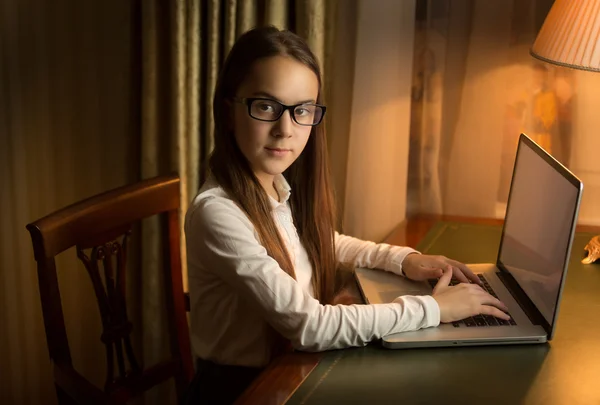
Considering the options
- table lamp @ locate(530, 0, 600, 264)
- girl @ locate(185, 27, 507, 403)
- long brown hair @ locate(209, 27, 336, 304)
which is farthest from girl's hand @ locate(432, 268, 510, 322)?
table lamp @ locate(530, 0, 600, 264)

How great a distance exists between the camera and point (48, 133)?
6.86 feet

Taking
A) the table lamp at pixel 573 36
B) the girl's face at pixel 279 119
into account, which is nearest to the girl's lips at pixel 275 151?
the girl's face at pixel 279 119

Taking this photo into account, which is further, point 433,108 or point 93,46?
point 93,46

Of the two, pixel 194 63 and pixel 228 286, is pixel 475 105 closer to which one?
pixel 194 63

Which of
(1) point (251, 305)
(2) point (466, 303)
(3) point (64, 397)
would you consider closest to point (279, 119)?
(1) point (251, 305)

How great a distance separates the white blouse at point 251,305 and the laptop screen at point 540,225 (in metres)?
0.18

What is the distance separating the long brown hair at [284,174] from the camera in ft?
4.29

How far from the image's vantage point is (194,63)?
185 centimetres

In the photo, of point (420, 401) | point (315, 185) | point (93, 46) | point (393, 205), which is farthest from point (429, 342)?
point (93, 46)

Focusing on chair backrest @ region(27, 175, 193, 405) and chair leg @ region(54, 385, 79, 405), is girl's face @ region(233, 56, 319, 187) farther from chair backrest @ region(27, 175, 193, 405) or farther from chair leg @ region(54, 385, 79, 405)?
chair leg @ region(54, 385, 79, 405)

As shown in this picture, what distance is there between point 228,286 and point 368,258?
0.31m

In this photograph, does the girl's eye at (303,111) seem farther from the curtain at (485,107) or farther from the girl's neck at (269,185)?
the curtain at (485,107)

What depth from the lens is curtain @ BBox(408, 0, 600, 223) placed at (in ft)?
6.01

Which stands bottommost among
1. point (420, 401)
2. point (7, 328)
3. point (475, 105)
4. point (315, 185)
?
point (7, 328)
